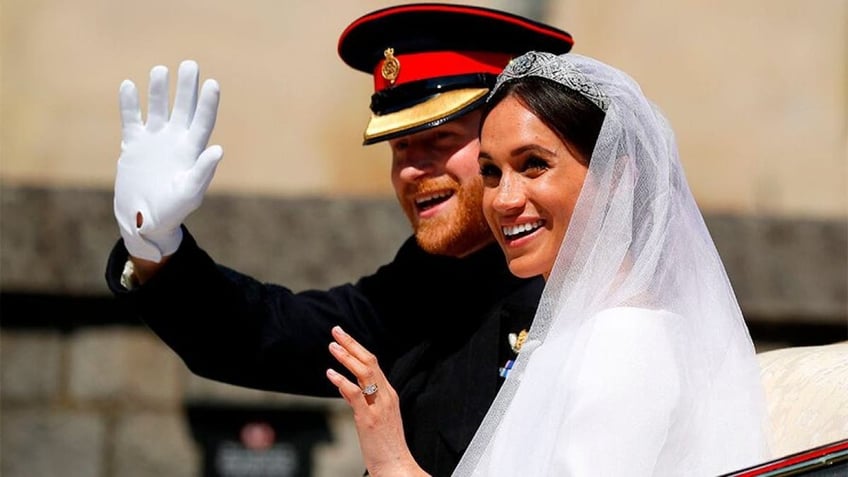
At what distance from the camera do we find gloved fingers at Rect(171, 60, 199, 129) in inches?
105

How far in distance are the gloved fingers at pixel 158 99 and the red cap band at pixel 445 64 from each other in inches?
18.8

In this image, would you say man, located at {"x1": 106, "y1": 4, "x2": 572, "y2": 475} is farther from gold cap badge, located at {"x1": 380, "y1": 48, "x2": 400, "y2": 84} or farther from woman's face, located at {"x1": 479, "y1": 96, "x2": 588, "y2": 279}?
woman's face, located at {"x1": 479, "y1": 96, "x2": 588, "y2": 279}

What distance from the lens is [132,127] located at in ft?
9.04

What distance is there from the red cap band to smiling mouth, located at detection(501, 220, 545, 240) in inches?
25.8

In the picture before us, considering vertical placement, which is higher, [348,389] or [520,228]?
[520,228]

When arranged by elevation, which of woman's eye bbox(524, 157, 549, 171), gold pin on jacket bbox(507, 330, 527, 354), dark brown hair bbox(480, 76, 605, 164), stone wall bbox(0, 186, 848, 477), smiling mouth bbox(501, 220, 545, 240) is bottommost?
stone wall bbox(0, 186, 848, 477)

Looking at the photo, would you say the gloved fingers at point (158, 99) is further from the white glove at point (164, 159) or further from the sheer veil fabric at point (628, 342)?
the sheer veil fabric at point (628, 342)

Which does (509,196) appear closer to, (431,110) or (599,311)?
(599,311)

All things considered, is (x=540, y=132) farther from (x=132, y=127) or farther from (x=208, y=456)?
(x=208, y=456)

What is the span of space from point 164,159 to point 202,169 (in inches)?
3.8

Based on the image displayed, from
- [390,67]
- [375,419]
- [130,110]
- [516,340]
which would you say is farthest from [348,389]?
[390,67]

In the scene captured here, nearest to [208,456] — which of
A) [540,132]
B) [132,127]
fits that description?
[132,127]

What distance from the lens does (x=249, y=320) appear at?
9.66ft

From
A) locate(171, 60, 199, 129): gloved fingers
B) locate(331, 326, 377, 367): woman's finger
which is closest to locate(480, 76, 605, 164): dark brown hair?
locate(331, 326, 377, 367): woman's finger
